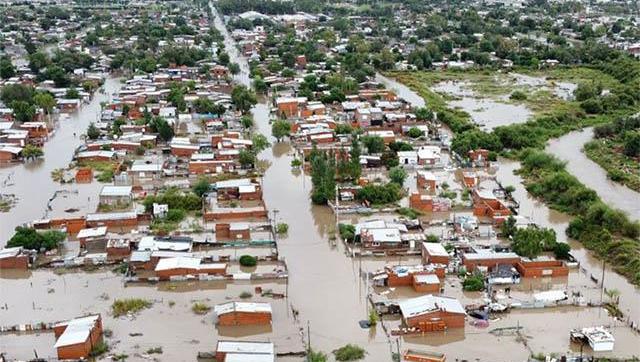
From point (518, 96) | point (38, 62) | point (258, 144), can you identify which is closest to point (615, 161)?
point (518, 96)

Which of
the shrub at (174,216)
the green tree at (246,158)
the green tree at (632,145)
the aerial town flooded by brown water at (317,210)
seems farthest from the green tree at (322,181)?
the green tree at (632,145)

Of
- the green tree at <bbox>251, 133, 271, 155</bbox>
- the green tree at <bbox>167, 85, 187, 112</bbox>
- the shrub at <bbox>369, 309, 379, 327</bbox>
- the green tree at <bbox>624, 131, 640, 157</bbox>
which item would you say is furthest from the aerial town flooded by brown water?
the green tree at <bbox>251, 133, 271, 155</bbox>

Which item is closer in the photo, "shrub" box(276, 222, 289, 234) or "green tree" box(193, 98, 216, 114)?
"shrub" box(276, 222, 289, 234)

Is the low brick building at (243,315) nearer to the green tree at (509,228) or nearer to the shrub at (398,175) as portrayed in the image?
the green tree at (509,228)

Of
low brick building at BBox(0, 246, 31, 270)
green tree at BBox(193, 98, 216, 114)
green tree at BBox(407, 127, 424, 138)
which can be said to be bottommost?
low brick building at BBox(0, 246, 31, 270)

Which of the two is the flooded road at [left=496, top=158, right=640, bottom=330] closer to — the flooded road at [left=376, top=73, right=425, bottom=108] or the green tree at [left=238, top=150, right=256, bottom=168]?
the green tree at [left=238, top=150, right=256, bottom=168]

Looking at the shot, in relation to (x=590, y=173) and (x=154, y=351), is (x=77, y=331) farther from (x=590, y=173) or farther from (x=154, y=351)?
(x=590, y=173)

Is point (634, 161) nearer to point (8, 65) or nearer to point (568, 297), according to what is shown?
point (568, 297)
